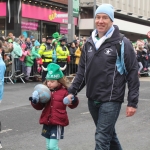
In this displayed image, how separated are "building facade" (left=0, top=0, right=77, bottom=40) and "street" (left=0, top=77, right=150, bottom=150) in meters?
14.9

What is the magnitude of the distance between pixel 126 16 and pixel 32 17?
2172 cm

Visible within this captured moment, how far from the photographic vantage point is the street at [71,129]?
6.48 m

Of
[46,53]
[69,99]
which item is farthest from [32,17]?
[69,99]

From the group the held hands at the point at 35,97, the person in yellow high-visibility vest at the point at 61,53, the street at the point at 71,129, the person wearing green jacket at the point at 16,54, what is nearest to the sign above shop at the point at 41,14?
the person wearing green jacket at the point at 16,54

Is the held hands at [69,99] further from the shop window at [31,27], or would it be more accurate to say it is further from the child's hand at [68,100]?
the shop window at [31,27]

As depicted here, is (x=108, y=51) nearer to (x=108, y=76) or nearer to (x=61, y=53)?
(x=108, y=76)

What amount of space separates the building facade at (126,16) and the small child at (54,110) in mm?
31508

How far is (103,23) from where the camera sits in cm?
448

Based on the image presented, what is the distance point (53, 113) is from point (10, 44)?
10.5m

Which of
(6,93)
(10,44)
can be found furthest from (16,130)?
(10,44)

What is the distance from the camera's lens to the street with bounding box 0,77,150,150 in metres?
6.48

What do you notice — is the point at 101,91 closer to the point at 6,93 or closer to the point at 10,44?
the point at 6,93

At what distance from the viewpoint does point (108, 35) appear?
4.48m

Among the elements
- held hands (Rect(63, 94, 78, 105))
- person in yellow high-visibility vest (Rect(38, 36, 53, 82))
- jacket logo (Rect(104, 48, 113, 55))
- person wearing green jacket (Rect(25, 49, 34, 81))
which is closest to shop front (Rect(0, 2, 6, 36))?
person wearing green jacket (Rect(25, 49, 34, 81))
